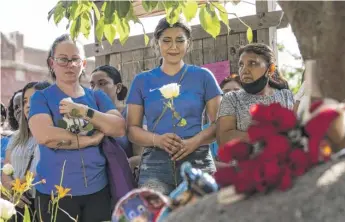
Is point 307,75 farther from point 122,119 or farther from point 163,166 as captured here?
point 122,119

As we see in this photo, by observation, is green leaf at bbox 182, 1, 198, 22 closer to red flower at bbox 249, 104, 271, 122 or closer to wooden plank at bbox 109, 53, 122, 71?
red flower at bbox 249, 104, 271, 122

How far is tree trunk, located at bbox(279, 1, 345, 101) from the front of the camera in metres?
1.54

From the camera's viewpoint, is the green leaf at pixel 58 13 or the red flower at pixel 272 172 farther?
the green leaf at pixel 58 13

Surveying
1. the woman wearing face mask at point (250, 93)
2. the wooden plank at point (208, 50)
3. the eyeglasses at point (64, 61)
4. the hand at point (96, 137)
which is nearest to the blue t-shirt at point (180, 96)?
the woman wearing face mask at point (250, 93)

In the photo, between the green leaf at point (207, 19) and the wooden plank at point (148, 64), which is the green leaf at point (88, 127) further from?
the wooden plank at point (148, 64)

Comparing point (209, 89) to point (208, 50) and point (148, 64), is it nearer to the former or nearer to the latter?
point (208, 50)

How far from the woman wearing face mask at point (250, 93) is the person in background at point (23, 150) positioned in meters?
1.32

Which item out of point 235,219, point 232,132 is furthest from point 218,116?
point 235,219

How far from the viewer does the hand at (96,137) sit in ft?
10.5

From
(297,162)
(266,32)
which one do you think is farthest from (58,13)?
(266,32)

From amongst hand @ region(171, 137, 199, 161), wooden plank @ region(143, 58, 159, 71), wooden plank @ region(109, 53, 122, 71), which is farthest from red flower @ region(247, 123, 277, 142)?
wooden plank @ region(109, 53, 122, 71)

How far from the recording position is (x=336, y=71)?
155 centimetres

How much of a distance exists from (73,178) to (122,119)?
1.37ft

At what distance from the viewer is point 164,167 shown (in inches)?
120
